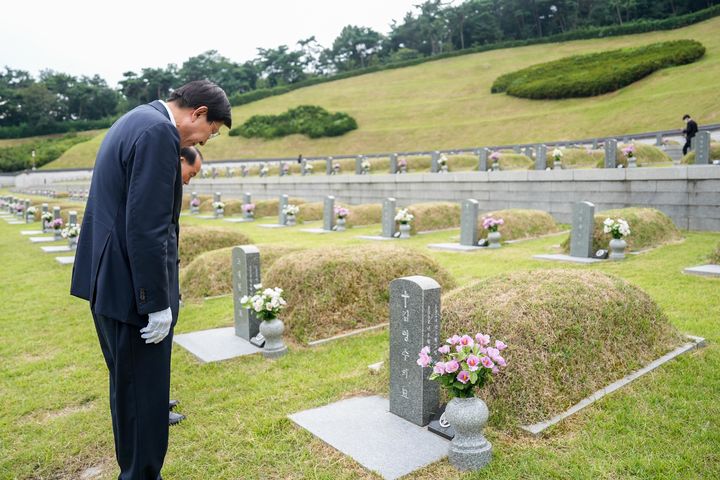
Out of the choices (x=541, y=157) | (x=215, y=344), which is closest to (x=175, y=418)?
(x=215, y=344)

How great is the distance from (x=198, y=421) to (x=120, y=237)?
2057 mm

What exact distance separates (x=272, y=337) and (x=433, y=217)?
10645 millimetres

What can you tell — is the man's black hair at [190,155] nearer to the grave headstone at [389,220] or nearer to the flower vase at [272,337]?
the flower vase at [272,337]

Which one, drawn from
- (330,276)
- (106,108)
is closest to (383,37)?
(106,108)

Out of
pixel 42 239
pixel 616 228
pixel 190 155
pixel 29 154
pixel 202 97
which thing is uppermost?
pixel 29 154

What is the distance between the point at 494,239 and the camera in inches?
474

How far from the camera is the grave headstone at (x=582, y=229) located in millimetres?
9891

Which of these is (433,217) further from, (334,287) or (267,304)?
(267,304)

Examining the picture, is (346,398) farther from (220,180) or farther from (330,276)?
(220,180)

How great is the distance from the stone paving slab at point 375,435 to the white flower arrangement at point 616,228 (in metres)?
7.01

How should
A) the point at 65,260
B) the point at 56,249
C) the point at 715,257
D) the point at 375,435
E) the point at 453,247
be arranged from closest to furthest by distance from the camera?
1. the point at 375,435
2. the point at 715,257
3. the point at 453,247
4. the point at 65,260
5. the point at 56,249

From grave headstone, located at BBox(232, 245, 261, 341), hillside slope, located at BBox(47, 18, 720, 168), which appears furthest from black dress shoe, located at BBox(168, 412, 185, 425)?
hillside slope, located at BBox(47, 18, 720, 168)

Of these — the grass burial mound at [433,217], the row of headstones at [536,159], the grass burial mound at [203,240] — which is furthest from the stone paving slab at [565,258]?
the grass burial mound at [203,240]

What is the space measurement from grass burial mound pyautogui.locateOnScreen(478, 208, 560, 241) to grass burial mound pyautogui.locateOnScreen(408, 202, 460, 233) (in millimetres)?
2249
